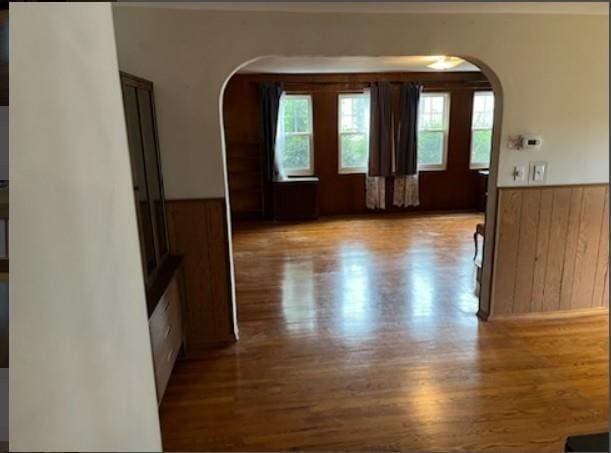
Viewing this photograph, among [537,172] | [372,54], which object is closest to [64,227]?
[372,54]

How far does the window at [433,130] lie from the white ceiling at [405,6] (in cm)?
Result: 408

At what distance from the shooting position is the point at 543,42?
2873 mm

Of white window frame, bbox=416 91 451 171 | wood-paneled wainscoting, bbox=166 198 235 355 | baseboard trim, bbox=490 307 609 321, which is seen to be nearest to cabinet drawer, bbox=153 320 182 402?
wood-paneled wainscoting, bbox=166 198 235 355

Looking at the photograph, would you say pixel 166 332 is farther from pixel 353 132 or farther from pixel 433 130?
pixel 433 130

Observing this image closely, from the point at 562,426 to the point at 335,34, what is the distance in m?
2.49

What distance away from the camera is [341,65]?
18.5 feet

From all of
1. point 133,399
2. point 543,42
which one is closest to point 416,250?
point 543,42

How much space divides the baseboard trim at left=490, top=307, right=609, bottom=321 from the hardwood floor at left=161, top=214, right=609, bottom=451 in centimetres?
6

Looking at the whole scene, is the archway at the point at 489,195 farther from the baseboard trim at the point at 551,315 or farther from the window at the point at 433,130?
the window at the point at 433,130

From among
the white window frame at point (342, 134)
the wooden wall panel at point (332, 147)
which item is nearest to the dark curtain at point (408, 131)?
the wooden wall panel at point (332, 147)

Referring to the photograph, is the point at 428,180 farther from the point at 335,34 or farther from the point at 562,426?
the point at 562,426

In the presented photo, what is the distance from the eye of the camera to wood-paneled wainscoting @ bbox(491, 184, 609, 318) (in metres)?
3.16

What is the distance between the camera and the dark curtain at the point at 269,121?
6.38m

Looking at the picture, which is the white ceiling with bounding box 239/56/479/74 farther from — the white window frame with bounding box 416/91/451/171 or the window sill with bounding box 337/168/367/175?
the window sill with bounding box 337/168/367/175
